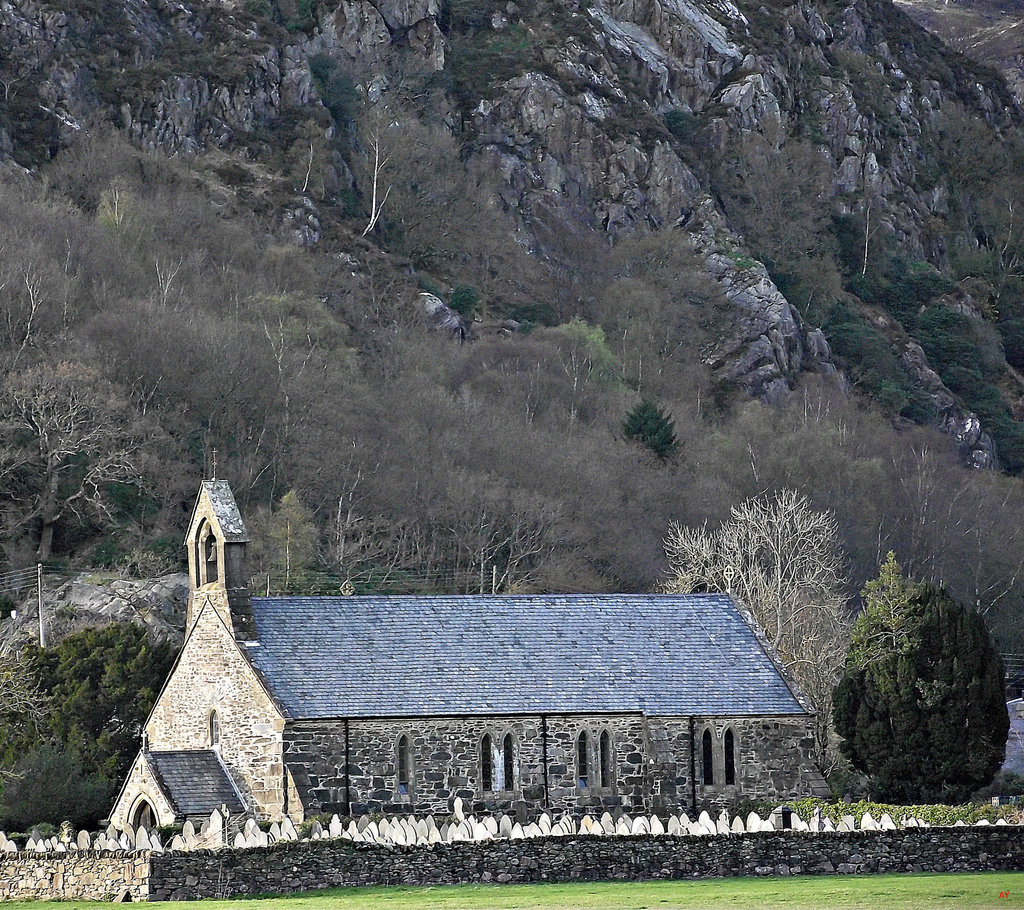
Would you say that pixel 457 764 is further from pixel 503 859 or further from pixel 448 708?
pixel 503 859

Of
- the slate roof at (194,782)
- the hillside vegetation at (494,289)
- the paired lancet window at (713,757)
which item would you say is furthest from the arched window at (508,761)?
the hillside vegetation at (494,289)

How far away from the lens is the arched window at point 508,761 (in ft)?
174

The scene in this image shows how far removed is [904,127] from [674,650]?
462ft

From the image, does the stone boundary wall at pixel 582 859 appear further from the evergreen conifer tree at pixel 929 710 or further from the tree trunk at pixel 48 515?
the tree trunk at pixel 48 515

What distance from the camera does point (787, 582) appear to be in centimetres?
7681

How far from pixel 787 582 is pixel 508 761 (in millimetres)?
25755

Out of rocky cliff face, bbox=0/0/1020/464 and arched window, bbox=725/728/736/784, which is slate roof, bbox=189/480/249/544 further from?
rocky cliff face, bbox=0/0/1020/464

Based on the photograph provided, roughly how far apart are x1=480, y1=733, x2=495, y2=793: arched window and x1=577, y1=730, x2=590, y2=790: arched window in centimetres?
235

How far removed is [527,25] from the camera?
17138cm

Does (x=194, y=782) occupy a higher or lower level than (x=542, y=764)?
lower

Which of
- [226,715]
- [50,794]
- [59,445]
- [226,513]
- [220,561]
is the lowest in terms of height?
[50,794]

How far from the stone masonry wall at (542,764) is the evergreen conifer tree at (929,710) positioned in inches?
65.5

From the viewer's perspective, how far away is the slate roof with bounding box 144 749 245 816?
49.7 m

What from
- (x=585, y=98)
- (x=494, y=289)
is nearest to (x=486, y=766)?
(x=494, y=289)
